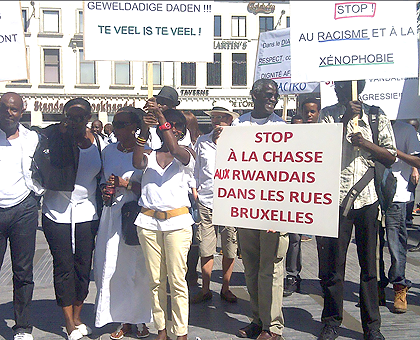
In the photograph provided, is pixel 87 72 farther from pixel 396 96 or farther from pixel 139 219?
pixel 139 219

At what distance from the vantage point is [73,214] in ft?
14.2

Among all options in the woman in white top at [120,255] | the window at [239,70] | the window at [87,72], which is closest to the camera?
the woman in white top at [120,255]

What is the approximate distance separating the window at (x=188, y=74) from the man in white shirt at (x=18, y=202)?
100 feet

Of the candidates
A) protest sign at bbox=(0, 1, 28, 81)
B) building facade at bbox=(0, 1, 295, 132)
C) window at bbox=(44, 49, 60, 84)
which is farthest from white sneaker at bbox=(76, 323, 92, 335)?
window at bbox=(44, 49, 60, 84)

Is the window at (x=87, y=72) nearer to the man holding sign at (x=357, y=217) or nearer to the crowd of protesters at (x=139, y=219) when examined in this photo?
the crowd of protesters at (x=139, y=219)

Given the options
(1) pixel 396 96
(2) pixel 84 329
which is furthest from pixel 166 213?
(1) pixel 396 96

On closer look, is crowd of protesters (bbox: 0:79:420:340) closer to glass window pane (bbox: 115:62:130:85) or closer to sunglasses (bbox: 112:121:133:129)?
sunglasses (bbox: 112:121:133:129)

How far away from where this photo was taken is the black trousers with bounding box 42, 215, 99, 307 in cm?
430

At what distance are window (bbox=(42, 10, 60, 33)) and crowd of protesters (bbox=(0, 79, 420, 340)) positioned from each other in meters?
30.6

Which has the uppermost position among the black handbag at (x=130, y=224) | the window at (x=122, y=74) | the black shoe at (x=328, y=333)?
the window at (x=122, y=74)

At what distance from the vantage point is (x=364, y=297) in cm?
431

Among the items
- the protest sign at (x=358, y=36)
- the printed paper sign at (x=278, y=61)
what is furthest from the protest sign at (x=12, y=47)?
the printed paper sign at (x=278, y=61)

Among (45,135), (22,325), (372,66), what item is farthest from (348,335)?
(45,135)

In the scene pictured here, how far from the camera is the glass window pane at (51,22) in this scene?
32.7 metres
